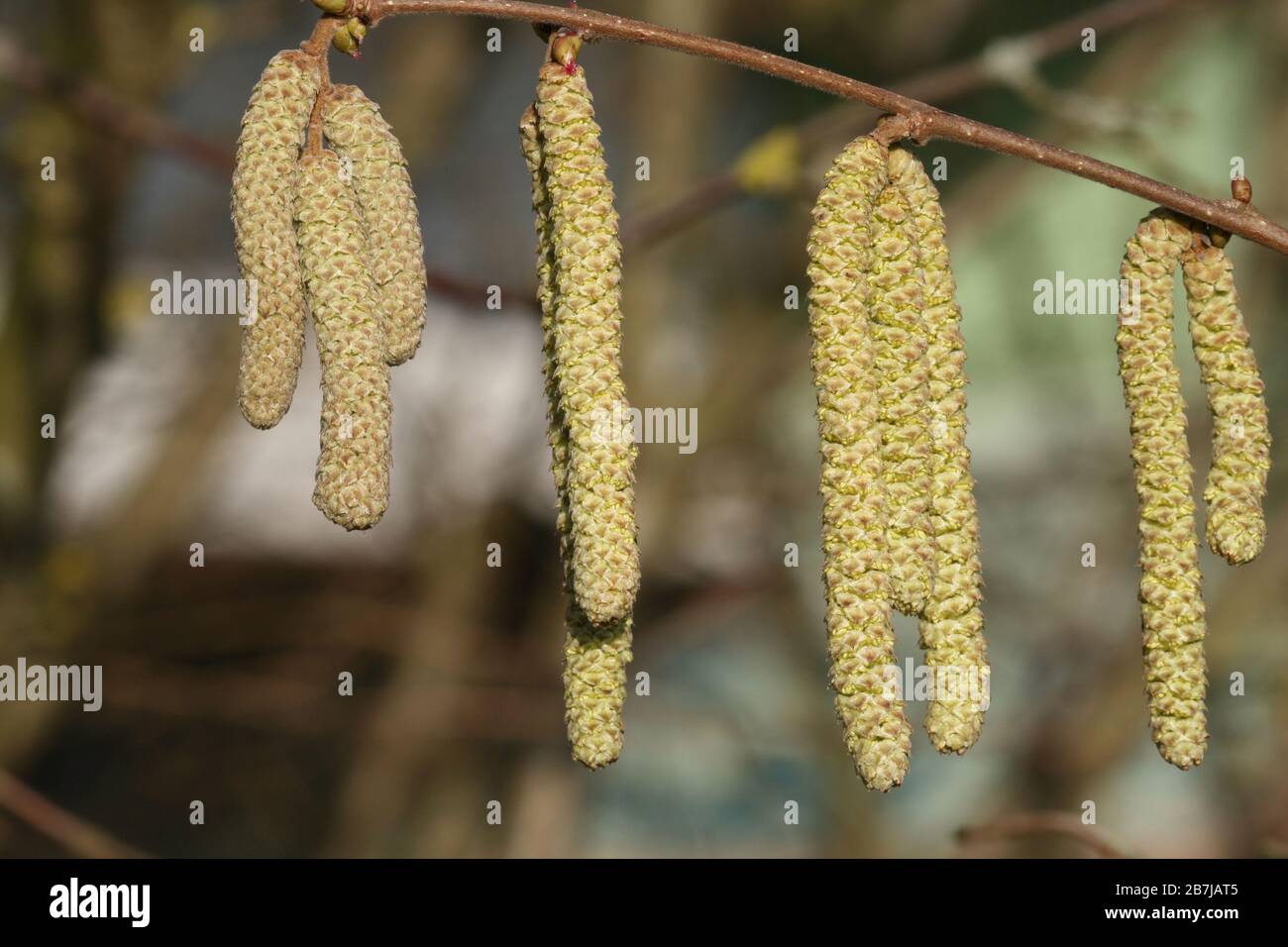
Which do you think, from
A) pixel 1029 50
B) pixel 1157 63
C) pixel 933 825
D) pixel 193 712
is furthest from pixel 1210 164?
pixel 193 712

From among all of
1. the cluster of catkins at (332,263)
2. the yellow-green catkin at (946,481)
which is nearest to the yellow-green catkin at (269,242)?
the cluster of catkins at (332,263)

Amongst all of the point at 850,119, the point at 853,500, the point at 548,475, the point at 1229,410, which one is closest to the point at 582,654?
the point at 853,500

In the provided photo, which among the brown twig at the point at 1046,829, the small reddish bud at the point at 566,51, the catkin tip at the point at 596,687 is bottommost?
the brown twig at the point at 1046,829

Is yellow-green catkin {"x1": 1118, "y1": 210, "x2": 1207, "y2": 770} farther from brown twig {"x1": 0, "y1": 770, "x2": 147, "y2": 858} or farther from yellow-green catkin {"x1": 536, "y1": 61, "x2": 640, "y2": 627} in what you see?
brown twig {"x1": 0, "y1": 770, "x2": 147, "y2": 858}

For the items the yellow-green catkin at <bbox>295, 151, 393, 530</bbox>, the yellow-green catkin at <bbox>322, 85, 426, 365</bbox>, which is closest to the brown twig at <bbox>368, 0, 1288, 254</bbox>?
the yellow-green catkin at <bbox>322, 85, 426, 365</bbox>

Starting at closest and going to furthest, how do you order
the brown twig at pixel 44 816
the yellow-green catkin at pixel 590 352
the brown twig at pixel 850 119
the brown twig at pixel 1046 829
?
1. the yellow-green catkin at pixel 590 352
2. the brown twig at pixel 1046 829
3. the brown twig at pixel 44 816
4. the brown twig at pixel 850 119

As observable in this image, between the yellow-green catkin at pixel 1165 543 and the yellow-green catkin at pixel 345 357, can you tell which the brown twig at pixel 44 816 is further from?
the yellow-green catkin at pixel 1165 543

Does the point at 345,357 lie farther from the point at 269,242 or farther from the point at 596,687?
the point at 596,687
